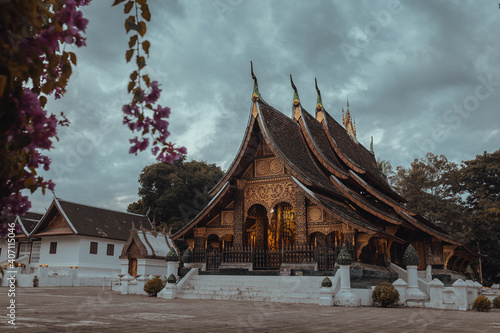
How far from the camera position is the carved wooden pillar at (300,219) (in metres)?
14.6

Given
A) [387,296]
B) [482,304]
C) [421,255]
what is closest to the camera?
[482,304]

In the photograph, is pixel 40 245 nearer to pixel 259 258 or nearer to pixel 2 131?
pixel 259 258

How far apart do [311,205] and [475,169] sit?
22297mm

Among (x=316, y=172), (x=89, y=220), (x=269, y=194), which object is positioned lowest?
(x=269, y=194)

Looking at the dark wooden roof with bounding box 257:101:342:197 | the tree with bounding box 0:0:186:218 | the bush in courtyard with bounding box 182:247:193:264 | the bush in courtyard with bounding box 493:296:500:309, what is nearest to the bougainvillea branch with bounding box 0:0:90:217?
the tree with bounding box 0:0:186:218

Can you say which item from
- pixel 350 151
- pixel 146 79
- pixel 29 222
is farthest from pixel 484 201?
pixel 29 222

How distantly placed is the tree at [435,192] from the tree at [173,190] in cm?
1806

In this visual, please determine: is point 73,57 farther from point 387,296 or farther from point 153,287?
point 153,287

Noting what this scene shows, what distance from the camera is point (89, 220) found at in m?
30.8

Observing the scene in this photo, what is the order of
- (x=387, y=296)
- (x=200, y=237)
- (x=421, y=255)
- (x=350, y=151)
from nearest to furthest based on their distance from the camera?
(x=387, y=296) → (x=421, y=255) → (x=200, y=237) → (x=350, y=151)

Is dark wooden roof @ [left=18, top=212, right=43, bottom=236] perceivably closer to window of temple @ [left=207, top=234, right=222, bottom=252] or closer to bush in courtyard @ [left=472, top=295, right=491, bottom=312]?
window of temple @ [left=207, top=234, right=222, bottom=252]

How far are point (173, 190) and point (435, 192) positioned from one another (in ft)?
75.1

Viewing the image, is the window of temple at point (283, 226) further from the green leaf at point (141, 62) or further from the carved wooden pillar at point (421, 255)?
the green leaf at point (141, 62)

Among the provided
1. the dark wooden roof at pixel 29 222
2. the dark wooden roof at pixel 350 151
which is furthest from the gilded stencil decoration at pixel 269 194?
the dark wooden roof at pixel 29 222
